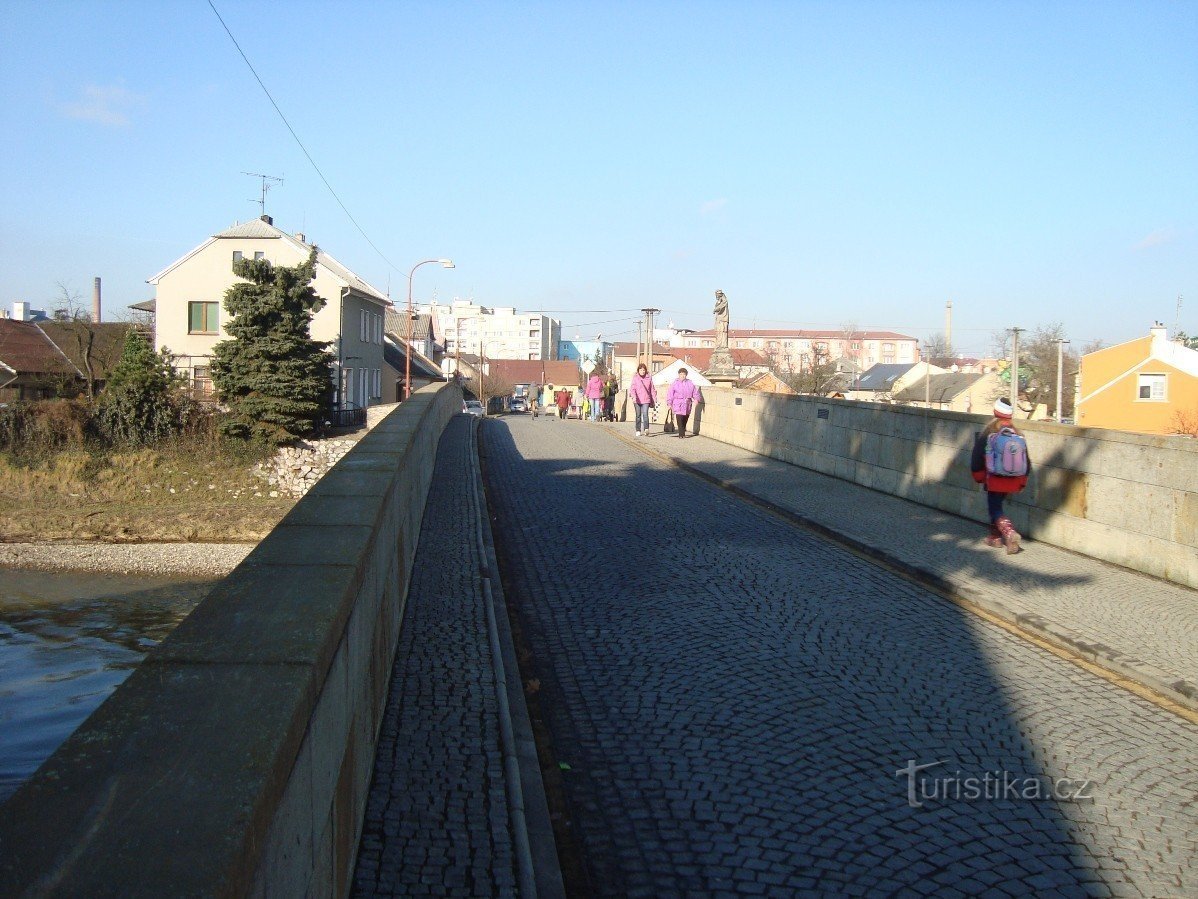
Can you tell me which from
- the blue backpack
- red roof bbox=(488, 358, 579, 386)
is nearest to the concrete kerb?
the blue backpack

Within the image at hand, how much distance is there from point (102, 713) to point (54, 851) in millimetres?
657

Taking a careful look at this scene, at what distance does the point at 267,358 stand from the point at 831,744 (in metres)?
37.5

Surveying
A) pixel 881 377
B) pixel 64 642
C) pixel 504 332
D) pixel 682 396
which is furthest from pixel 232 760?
pixel 504 332

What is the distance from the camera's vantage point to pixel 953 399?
247 ft

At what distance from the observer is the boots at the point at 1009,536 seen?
10.9 metres

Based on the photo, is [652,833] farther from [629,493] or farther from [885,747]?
[629,493]

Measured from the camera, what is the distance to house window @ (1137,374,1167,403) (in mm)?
55094

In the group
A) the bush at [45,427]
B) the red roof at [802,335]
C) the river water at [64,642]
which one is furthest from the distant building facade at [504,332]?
the river water at [64,642]

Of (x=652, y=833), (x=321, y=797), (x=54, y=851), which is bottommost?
(x=652, y=833)

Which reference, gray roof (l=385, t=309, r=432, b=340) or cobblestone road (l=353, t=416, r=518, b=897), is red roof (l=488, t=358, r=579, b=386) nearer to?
gray roof (l=385, t=309, r=432, b=340)

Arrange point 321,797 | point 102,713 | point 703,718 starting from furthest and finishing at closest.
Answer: point 703,718, point 321,797, point 102,713

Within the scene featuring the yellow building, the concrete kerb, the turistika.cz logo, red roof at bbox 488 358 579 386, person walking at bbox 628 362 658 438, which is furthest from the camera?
red roof at bbox 488 358 579 386

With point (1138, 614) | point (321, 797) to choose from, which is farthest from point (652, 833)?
point (1138, 614)

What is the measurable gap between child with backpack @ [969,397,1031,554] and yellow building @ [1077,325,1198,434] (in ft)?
157
